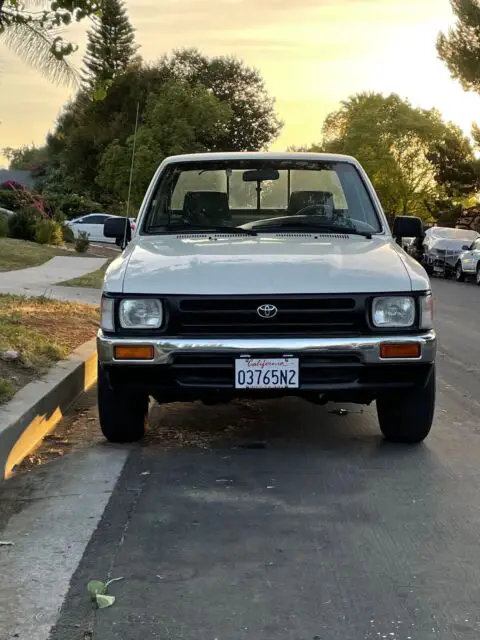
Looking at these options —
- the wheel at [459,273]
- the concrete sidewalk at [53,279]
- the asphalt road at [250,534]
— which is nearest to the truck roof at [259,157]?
the asphalt road at [250,534]

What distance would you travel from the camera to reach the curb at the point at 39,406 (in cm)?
532

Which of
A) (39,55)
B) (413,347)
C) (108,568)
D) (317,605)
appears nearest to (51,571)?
(108,568)

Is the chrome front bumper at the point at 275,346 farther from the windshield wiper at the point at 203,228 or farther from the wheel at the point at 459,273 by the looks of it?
the wheel at the point at 459,273

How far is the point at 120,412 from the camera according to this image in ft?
18.9

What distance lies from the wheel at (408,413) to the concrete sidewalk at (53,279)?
7738mm

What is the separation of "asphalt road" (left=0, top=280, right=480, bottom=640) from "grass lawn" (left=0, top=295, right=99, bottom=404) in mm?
625

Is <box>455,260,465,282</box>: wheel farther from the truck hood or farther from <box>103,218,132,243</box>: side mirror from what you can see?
the truck hood

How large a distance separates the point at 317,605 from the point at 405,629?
1.19 feet

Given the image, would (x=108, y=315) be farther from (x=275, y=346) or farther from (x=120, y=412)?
(x=275, y=346)

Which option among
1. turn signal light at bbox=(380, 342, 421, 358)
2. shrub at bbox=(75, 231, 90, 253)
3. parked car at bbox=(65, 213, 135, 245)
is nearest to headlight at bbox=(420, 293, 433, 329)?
turn signal light at bbox=(380, 342, 421, 358)

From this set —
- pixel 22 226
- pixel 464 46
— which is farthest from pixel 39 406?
pixel 464 46

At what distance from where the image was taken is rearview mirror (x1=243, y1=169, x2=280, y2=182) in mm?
7129

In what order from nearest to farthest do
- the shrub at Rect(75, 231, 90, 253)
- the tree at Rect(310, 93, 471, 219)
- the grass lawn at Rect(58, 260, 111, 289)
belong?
the grass lawn at Rect(58, 260, 111, 289), the shrub at Rect(75, 231, 90, 253), the tree at Rect(310, 93, 471, 219)

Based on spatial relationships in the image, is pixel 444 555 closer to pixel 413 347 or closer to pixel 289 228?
pixel 413 347
